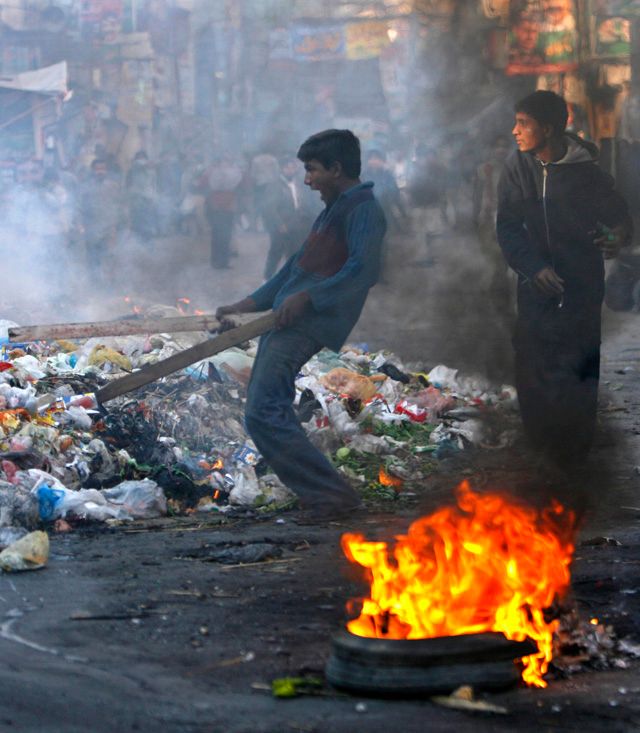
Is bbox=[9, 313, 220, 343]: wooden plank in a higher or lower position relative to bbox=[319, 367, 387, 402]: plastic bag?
higher

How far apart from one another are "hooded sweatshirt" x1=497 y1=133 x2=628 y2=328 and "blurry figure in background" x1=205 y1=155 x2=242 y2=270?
11.6 meters

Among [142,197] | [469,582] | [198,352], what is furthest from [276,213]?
[469,582]

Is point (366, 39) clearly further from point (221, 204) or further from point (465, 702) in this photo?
point (465, 702)

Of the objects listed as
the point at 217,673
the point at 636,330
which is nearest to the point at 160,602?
the point at 217,673

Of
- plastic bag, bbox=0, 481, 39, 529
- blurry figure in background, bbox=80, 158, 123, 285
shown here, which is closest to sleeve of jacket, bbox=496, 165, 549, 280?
plastic bag, bbox=0, 481, 39, 529

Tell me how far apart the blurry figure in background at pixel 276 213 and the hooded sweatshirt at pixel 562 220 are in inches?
385

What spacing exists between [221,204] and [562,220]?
473 inches

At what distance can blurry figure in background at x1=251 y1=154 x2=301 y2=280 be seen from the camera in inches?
639

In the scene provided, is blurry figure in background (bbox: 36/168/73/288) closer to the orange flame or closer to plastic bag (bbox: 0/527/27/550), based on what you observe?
the orange flame

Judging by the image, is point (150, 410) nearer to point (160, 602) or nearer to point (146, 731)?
point (160, 602)

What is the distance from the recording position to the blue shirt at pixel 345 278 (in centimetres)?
548

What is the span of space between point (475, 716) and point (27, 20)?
17109 millimetres

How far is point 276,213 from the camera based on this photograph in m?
16.3

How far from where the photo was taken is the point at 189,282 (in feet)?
56.0
